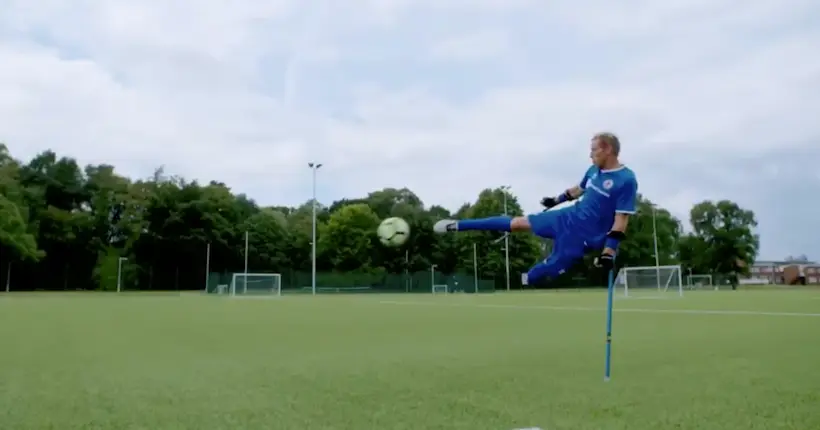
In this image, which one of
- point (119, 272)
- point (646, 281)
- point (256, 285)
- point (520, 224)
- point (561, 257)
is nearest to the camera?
point (561, 257)

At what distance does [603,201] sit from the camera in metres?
6.23

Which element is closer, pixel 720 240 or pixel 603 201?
pixel 603 201

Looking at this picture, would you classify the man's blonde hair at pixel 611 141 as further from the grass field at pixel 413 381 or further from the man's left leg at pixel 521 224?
the grass field at pixel 413 381

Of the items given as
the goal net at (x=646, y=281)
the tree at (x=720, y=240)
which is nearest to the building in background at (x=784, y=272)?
the tree at (x=720, y=240)

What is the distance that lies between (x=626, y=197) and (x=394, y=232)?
2571 millimetres

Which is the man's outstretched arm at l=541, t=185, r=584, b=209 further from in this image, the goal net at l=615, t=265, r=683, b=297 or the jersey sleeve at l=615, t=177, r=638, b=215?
the goal net at l=615, t=265, r=683, b=297

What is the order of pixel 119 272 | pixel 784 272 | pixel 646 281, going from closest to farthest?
pixel 646 281 < pixel 119 272 < pixel 784 272

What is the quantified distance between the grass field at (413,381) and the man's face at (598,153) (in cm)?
209

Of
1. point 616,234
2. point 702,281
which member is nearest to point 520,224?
point 616,234

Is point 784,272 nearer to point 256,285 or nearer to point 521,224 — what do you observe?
point 256,285

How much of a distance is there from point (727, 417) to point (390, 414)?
245 centimetres

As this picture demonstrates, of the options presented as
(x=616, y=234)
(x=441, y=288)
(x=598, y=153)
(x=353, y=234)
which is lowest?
(x=441, y=288)

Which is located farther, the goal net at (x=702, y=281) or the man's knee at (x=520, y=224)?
the goal net at (x=702, y=281)

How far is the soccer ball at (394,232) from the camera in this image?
7.42 m
